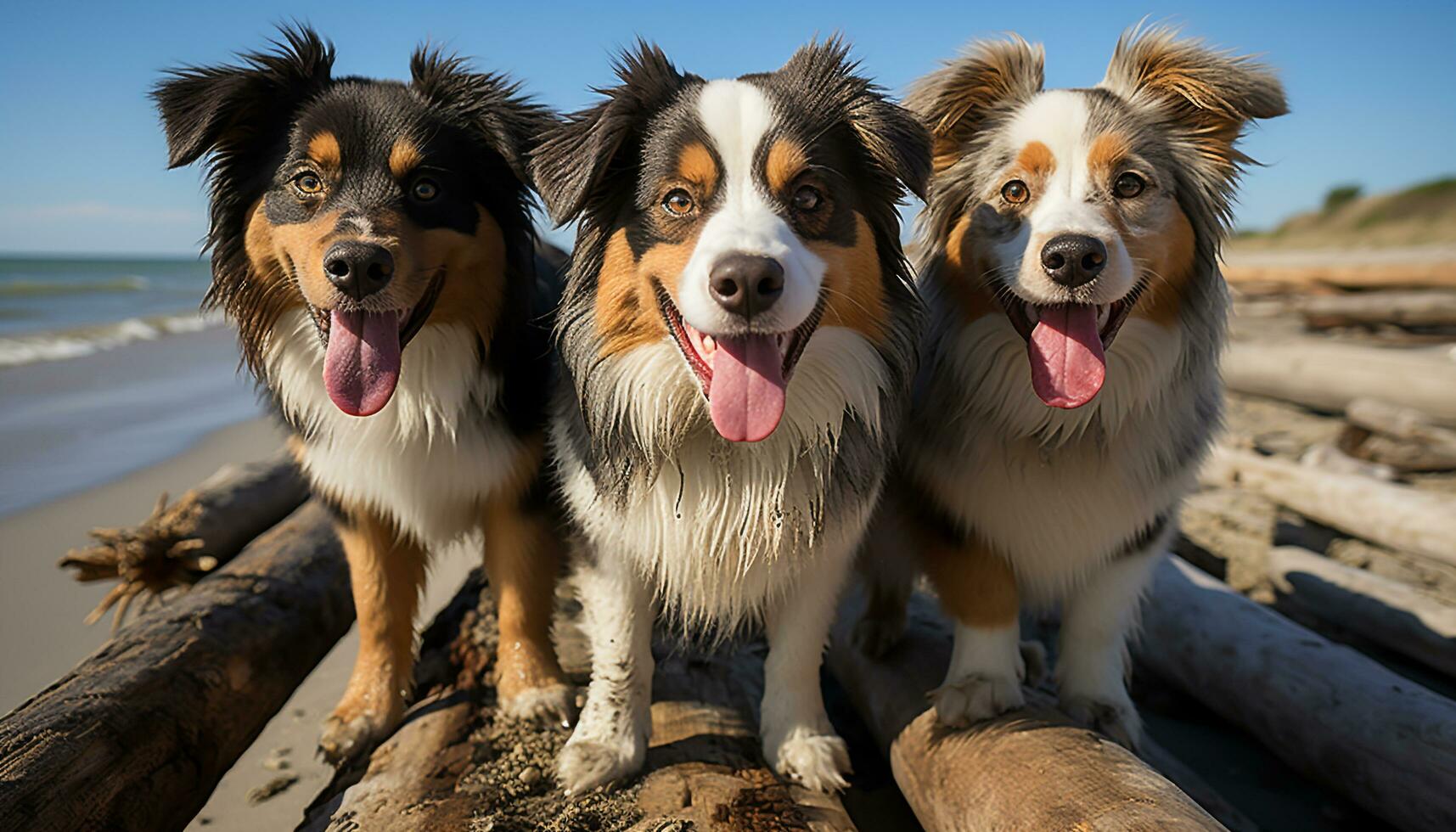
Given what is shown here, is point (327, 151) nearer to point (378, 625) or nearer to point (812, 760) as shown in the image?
point (378, 625)

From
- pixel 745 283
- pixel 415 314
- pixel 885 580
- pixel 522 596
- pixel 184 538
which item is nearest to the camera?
pixel 745 283

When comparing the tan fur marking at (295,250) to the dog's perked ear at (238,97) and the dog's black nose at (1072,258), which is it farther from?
the dog's black nose at (1072,258)

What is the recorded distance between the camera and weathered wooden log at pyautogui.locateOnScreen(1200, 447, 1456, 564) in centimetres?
438

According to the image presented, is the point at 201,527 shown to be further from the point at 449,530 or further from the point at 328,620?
the point at 449,530

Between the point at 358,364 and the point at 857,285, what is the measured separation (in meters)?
1.42

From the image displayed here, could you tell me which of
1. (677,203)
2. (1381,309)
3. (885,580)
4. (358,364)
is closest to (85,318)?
(358,364)

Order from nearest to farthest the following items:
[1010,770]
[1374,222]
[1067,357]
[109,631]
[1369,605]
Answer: [1010,770], [1067,357], [1369,605], [109,631], [1374,222]

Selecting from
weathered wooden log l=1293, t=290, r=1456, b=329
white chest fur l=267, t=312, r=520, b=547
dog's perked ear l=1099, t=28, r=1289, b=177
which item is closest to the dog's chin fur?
white chest fur l=267, t=312, r=520, b=547

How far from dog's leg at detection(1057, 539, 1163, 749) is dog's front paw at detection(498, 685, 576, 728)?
5.46 ft

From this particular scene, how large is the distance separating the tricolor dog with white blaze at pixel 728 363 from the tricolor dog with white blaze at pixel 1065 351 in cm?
31

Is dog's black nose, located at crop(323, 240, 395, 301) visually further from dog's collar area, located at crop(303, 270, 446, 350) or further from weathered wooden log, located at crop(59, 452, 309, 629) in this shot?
weathered wooden log, located at crop(59, 452, 309, 629)

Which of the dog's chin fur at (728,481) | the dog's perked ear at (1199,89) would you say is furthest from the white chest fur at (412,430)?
the dog's perked ear at (1199,89)

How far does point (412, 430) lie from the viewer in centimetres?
287

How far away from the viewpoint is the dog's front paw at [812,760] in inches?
106
